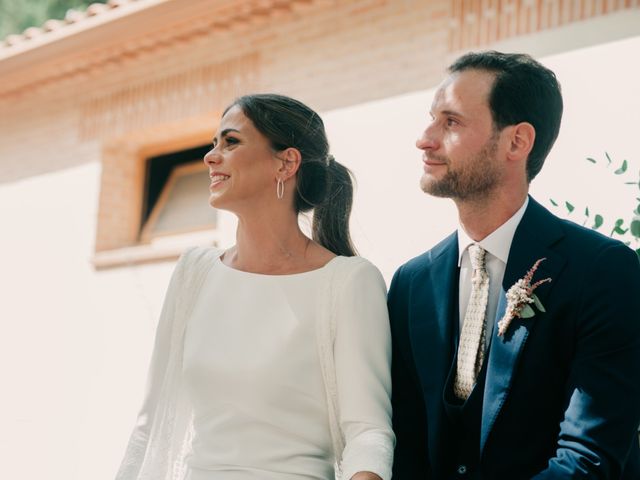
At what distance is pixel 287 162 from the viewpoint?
3746mm

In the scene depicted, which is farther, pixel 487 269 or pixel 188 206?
pixel 188 206

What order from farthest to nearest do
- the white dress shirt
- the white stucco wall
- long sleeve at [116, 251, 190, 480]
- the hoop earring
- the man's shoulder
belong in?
the white stucco wall → the hoop earring → long sleeve at [116, 251, 190, 480] → the man's shoulder → the white dress shirt

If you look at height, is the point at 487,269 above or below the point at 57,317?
below

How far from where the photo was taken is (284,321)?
349cm

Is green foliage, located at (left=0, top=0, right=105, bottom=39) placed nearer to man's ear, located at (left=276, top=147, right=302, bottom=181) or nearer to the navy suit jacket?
man's ear, located at (left=276, top=147, right=302, bottom=181)

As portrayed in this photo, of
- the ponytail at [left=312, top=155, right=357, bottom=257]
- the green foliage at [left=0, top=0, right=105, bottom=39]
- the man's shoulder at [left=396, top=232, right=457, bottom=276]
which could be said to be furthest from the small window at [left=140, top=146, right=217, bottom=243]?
the green foliage at [left=0, top=0, right=105, bottom=39]

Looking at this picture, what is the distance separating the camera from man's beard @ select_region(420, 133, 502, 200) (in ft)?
10.9

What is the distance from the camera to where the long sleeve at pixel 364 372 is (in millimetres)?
3154

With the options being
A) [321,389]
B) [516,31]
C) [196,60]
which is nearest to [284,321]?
[321,389]

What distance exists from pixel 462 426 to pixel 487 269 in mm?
521

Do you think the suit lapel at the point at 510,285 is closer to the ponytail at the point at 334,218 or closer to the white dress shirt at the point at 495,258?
the white dress shirt at the point at 495,258

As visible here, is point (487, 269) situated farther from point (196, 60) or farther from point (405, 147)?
point (196, 60)

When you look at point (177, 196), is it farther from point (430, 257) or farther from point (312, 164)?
point (430, 257)

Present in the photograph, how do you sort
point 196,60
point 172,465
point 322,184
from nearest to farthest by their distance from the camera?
point 172,465, point 322,184, point 196,60
